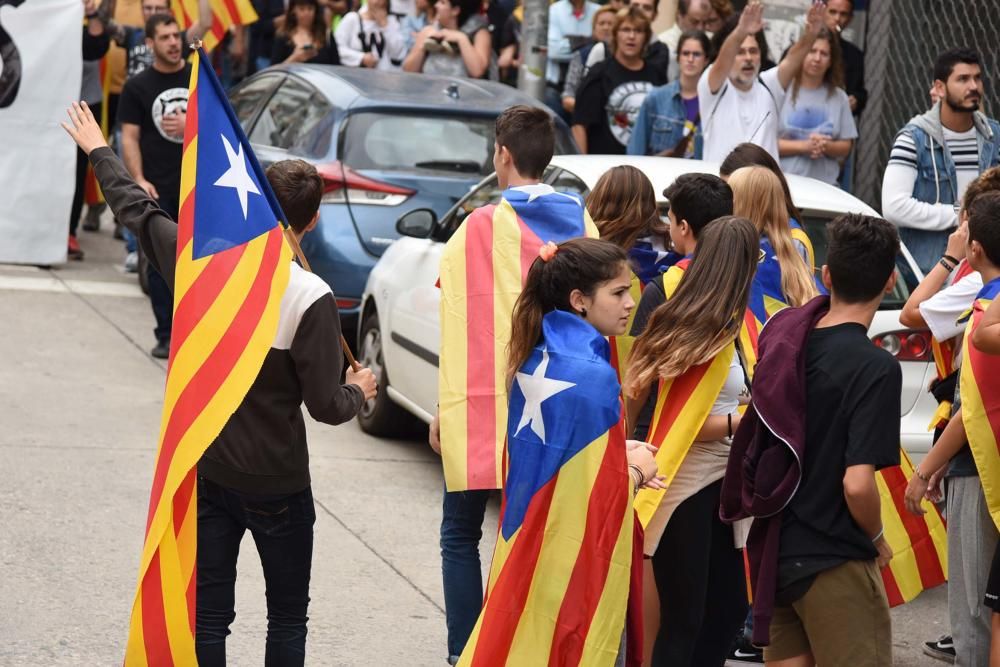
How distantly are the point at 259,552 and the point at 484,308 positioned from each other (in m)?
1.13

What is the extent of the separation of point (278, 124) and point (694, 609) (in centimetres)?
636

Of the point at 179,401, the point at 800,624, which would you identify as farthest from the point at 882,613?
the point at 179,401

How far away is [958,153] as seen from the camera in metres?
7.79

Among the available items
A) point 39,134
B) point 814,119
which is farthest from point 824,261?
point 39,134

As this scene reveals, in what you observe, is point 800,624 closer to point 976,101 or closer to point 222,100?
point 222,100

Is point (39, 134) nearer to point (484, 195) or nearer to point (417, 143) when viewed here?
point (417, 143)

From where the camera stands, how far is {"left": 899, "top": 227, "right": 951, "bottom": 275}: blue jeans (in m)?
7.98

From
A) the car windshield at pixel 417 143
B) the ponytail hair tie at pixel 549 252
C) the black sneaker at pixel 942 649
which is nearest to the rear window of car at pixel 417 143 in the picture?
the car windshield at pixel 417 143

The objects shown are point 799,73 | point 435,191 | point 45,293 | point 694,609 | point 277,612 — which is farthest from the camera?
point 45,293

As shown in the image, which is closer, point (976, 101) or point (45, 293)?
point (976, 101)

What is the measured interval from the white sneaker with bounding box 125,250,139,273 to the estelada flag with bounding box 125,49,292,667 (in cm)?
794

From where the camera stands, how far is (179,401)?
412 cm

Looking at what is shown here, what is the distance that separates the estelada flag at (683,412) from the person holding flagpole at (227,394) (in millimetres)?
924

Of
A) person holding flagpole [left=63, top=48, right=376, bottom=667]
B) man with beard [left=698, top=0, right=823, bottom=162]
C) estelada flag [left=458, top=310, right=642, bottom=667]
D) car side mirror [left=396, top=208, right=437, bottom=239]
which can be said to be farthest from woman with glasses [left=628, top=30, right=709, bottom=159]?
estelada flag [left=458, top=310, right=642, bottom=667]
